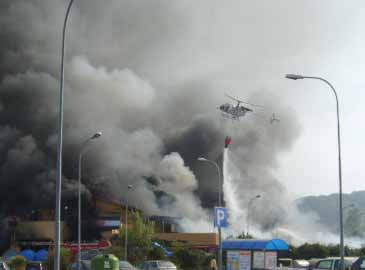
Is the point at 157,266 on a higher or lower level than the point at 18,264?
higher

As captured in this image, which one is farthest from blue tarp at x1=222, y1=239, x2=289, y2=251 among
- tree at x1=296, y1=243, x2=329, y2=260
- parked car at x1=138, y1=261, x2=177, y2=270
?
tree at x1=296, y1=243, x2=329, y2=260

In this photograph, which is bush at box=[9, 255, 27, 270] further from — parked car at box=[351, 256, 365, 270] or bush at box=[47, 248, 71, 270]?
parked car at box=[351, 256, 365, 270]

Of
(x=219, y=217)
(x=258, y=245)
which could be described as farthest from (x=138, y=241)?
(x=219, y=217)

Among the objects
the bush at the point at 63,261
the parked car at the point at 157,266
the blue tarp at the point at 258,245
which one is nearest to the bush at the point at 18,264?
the bush at the point at 63,261

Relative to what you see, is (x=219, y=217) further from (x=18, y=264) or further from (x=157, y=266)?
(x=18, y=264)

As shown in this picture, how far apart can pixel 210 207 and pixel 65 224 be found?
34135 millimetres

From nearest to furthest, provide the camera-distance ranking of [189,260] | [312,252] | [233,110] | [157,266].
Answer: [157,266], [189,260], [312,252], [233,110]

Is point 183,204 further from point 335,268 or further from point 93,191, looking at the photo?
point 335,268

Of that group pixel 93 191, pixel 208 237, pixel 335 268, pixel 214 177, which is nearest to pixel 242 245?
pixel 335 268

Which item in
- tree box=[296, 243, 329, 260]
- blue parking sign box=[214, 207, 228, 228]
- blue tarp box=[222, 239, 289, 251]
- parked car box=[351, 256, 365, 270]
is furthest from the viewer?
tree box=[296, 243, 329, 260]

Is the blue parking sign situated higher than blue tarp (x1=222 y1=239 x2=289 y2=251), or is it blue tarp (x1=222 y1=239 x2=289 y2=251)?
the blue parking sign

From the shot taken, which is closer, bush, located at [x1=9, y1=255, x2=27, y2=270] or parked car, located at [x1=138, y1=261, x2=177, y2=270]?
parked car, located at [x1=138, y1=261, x2=177, y2=270]

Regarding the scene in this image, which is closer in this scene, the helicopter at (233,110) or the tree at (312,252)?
the tree at (312,252)

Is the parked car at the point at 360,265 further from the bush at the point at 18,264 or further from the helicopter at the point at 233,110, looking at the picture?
the helicopter at the point at 233,110
